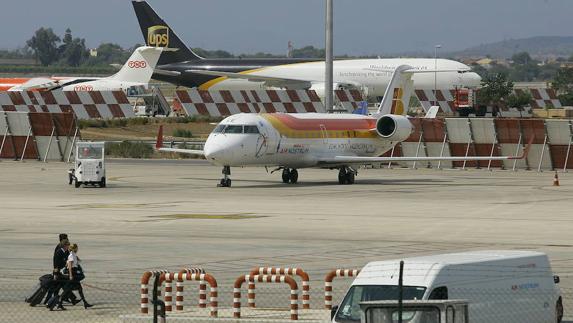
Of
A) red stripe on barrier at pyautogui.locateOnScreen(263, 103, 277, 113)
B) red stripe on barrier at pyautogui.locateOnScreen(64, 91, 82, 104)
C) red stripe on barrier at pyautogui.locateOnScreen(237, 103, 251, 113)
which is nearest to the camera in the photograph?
red stripe on barrier at pyautogui.locateOnScreen(64, 91, 82, 104)

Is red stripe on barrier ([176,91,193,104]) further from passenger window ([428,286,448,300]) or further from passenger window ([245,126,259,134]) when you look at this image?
passenger window ([428,286,448,300])

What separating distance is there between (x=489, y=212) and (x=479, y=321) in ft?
81.5

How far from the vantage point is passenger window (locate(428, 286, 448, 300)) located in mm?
18672

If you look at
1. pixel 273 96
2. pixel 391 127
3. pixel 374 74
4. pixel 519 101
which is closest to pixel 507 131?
pixel 391 127

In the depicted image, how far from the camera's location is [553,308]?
67.7ft

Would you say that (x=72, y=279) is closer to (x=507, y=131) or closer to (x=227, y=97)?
(x=507, y=131)

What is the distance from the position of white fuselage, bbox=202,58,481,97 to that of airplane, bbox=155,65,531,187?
59790 millimetres

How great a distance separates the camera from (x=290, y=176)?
57.6m

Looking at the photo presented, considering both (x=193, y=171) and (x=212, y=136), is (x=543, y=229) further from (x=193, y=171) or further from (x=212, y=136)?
(x=193, y=171)

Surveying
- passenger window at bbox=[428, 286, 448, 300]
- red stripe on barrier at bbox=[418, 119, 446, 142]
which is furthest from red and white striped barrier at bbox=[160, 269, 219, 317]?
red stripe on barrier at bbox=[418, 119, 446, 142]

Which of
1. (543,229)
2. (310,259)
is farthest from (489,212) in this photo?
(310,259)

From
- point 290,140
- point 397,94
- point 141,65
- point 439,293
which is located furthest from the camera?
point 141,65

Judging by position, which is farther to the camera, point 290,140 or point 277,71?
point 277,71

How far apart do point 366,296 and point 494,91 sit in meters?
113
